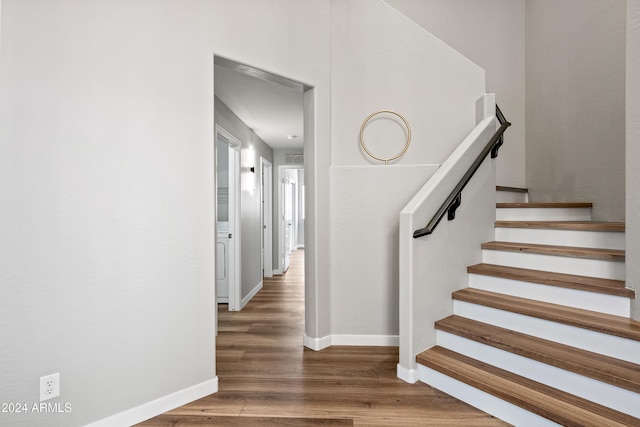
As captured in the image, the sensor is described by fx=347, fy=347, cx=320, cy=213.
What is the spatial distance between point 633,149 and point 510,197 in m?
1.94

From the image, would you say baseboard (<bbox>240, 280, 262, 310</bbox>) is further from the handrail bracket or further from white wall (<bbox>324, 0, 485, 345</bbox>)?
the handrail bracket

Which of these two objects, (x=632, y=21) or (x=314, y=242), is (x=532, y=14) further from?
(x=314, y=242)

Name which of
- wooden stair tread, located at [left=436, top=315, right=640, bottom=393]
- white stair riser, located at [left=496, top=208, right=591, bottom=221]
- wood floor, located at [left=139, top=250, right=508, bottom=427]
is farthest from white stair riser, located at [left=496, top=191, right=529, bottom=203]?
wood floor, located at [left=139, top=250, right=508, bottom=427]

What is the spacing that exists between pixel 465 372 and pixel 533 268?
0.93 metres

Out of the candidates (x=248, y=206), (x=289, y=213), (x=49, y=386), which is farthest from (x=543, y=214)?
(x=289, y=213)

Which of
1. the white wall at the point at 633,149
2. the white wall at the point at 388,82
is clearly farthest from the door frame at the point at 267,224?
the white wall at the point at 633,149

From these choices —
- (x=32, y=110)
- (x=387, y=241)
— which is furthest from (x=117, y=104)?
(x=387, y=241)

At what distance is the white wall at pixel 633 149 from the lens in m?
1.80

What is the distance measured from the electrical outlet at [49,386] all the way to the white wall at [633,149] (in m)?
2.92

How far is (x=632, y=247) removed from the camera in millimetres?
1839

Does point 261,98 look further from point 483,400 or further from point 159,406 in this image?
point 483,400

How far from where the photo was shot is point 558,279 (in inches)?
83.7

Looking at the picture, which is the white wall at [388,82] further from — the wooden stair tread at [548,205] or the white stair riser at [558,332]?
the white stair riser at [558,332]

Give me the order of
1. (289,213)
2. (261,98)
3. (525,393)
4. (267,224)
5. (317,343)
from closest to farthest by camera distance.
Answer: (525,393) < (317,343) < (261,98) < (267,224) < (289,213)
